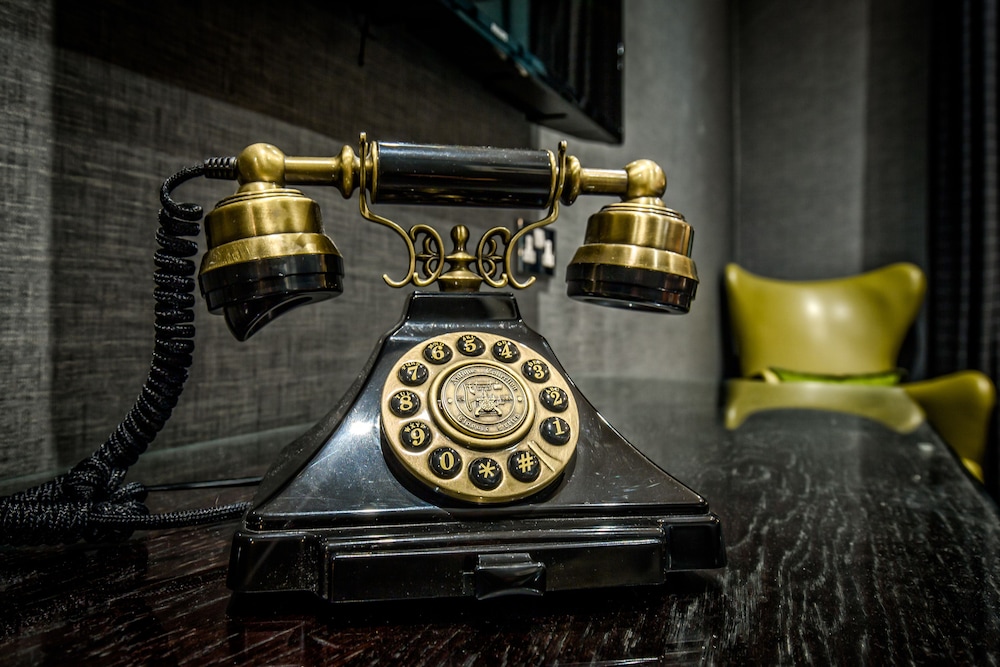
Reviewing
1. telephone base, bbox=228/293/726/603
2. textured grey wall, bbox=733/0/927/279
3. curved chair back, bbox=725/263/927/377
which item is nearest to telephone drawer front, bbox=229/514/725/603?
telephone base, bbox=228/293/726/603

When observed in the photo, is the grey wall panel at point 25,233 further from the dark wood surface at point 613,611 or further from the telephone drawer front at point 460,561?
the telephone drawer front at point 460,561

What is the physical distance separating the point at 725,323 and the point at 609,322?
1.29m

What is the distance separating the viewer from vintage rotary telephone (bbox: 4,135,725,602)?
38 centimetres

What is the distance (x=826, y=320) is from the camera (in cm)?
265

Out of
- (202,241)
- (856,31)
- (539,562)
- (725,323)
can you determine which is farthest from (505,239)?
(856,31)

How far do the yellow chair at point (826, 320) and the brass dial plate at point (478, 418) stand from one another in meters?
2.13

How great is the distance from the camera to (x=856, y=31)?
281cm

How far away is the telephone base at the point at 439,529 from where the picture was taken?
0.37m

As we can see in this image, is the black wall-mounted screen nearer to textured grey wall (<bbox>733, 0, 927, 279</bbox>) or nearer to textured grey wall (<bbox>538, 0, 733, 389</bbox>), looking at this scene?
textured grey wall (<bbox>538, 0, 733, 389</bbox>)

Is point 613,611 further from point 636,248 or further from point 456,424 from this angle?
point 636,248

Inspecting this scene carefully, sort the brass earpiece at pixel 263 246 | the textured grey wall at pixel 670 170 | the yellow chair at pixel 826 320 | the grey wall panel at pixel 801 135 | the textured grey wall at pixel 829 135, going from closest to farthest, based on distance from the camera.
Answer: the brass earpiece at pixel 263 246, the textured grey wall at pixel 670 170, the yellow chair at pixel 826 320, the textured grey wall at pixel 829 135, the grey wall panel at pixel 801 135

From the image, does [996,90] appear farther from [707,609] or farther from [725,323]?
[707,609]

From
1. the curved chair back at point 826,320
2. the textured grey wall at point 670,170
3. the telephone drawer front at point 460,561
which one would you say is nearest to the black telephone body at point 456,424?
the telephone drawer front at point 460,561

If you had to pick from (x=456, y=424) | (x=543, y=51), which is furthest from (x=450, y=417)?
(x=543, y=51)
